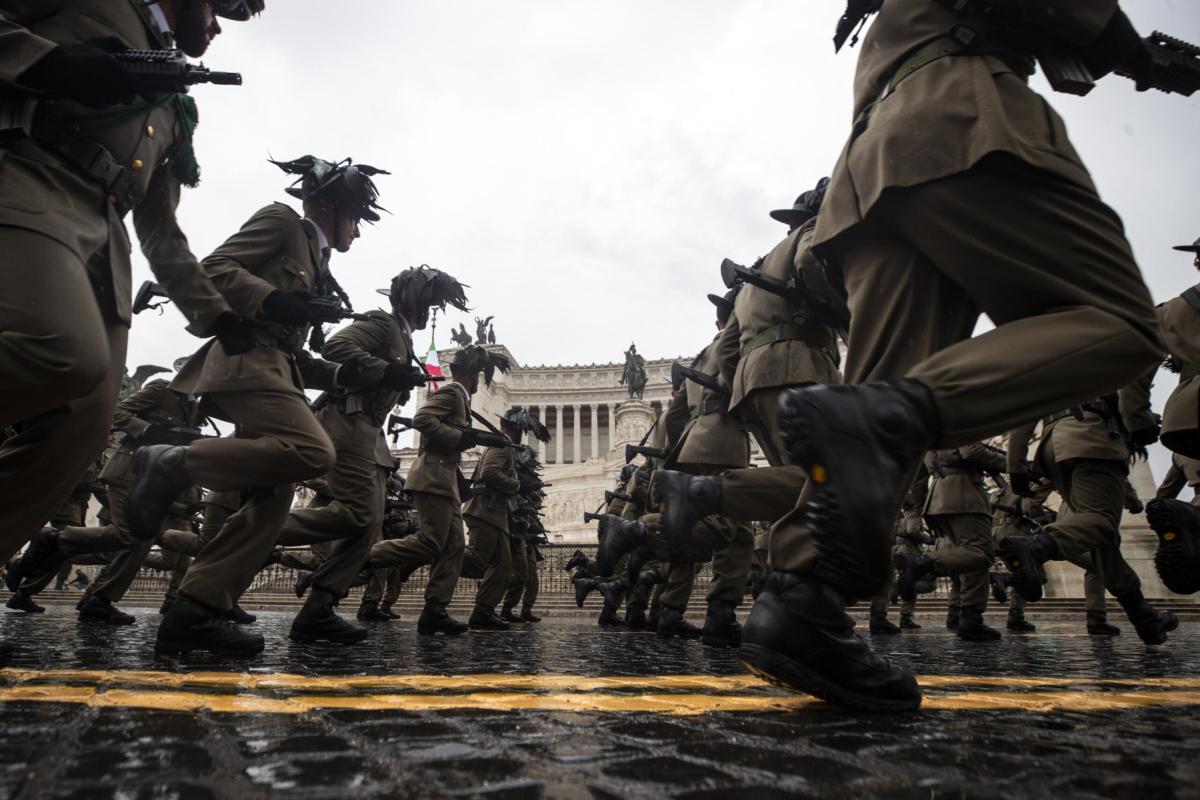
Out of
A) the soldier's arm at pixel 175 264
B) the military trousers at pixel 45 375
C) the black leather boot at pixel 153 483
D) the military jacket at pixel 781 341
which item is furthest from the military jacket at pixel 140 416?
the military jacket at pixel 781 341

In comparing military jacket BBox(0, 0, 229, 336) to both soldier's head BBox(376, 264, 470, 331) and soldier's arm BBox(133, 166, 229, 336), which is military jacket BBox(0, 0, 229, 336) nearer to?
soldier's arm BBox(133, 166, 229, 336)

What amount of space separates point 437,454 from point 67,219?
502 cm

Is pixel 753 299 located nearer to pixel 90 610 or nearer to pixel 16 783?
pixel 16 783

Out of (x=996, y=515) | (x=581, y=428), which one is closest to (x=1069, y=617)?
(x=996, y=515)

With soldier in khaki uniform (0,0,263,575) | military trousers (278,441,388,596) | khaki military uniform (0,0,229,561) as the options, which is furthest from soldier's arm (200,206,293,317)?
military trousers (278,441,388,596)

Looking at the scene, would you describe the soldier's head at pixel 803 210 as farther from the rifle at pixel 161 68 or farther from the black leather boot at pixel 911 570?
the rifle at pixel 161 68

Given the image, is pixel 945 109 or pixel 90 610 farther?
pixel 90 610

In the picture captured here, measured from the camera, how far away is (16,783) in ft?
3.36

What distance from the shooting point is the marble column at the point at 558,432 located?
68.6 m

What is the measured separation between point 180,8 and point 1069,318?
3.58 metres

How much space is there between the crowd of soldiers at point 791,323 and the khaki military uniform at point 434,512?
1.36m

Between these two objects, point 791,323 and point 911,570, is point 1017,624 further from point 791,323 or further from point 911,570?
point 791,323

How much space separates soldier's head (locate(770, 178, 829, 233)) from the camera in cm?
538

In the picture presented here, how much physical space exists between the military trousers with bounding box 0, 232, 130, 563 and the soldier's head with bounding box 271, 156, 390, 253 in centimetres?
271
